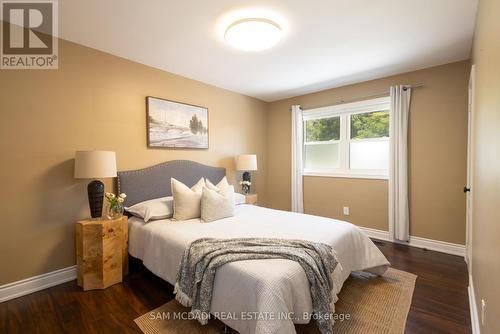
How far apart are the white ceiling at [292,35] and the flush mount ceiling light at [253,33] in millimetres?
106

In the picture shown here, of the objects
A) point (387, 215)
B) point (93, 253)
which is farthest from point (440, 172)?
point (93, 253)

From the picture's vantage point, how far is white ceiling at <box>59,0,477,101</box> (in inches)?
77.2

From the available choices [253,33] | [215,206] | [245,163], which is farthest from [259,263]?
[245,163]

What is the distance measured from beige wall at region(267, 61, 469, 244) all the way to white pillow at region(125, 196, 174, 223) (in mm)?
2863

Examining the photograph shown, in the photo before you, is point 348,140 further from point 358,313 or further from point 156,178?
point 156,178

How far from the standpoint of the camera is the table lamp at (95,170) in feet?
7.46

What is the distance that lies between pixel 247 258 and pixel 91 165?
180cm

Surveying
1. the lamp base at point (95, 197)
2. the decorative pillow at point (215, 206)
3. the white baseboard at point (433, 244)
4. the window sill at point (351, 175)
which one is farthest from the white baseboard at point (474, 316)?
the lamp base at point (95, 197)

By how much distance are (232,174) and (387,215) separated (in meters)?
2.63

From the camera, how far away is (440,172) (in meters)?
3.13

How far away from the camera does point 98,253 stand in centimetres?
229

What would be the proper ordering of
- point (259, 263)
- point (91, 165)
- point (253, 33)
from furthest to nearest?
point (91, 165) < point (253, 33) < point (259, 263)

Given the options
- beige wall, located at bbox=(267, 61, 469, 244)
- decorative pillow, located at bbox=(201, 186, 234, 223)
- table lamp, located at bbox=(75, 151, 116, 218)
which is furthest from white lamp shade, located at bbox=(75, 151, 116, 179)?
beige wall, located at bbox=(267, 61, 469, 244)

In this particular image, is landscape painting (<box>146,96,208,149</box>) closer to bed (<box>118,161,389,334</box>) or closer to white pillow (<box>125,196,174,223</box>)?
bed (<box>118,161,389,334</box>)
